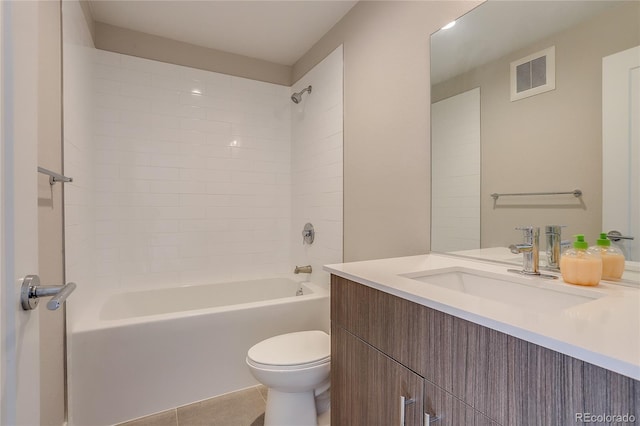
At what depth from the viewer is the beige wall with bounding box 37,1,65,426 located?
1.17 metres

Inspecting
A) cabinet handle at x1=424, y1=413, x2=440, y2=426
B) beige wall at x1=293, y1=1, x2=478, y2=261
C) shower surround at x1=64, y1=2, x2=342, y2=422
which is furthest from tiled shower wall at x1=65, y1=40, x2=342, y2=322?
Result: cabinet handle at x1=424, y1=413, x2=440, y2=426

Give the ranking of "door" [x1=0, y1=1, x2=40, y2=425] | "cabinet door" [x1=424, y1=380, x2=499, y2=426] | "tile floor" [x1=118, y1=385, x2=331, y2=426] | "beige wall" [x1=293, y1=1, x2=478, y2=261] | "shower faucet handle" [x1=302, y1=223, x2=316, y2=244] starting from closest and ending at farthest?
"door" [x1=0, y1=1, x2=40, y2=425]
"cabinet door" [x1=424, y1=380, x2=499, y2=426]
"beige wall" [x1=293, y1=1, x2=478, y2=261]
"tile floor" [x1=118, y1=385, x2=331, y2=426]
"shower faucet handle" [x1=302, y1=223, x2=316, y2=244]

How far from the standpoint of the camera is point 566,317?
0.64 m

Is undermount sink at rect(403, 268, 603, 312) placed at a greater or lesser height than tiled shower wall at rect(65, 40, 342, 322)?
lesser

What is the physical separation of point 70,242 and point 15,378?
133 centimetres

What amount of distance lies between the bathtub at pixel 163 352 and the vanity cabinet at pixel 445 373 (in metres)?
0.93

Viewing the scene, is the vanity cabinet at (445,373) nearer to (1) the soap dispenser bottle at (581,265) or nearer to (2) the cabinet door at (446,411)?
(2) the cabinet door at (446,411)

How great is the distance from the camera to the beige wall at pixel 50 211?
117 centimetres

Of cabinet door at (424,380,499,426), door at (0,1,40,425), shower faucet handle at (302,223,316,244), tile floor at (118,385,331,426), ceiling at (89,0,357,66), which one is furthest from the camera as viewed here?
shower faucet handle at (302,223,316,244)

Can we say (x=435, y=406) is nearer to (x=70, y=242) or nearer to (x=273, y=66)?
(x=70, y=242)

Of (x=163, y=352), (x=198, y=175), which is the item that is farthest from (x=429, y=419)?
(x=198, y=175)

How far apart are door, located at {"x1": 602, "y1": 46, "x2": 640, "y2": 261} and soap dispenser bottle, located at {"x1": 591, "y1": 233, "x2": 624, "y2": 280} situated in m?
0.03

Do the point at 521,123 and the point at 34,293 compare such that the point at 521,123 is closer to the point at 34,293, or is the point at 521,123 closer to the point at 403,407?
the point at 403,407

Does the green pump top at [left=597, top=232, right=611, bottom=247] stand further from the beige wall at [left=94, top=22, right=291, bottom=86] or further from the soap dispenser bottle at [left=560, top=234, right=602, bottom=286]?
the beige wall at [left=94, top=22, right=291, bottom=86]
